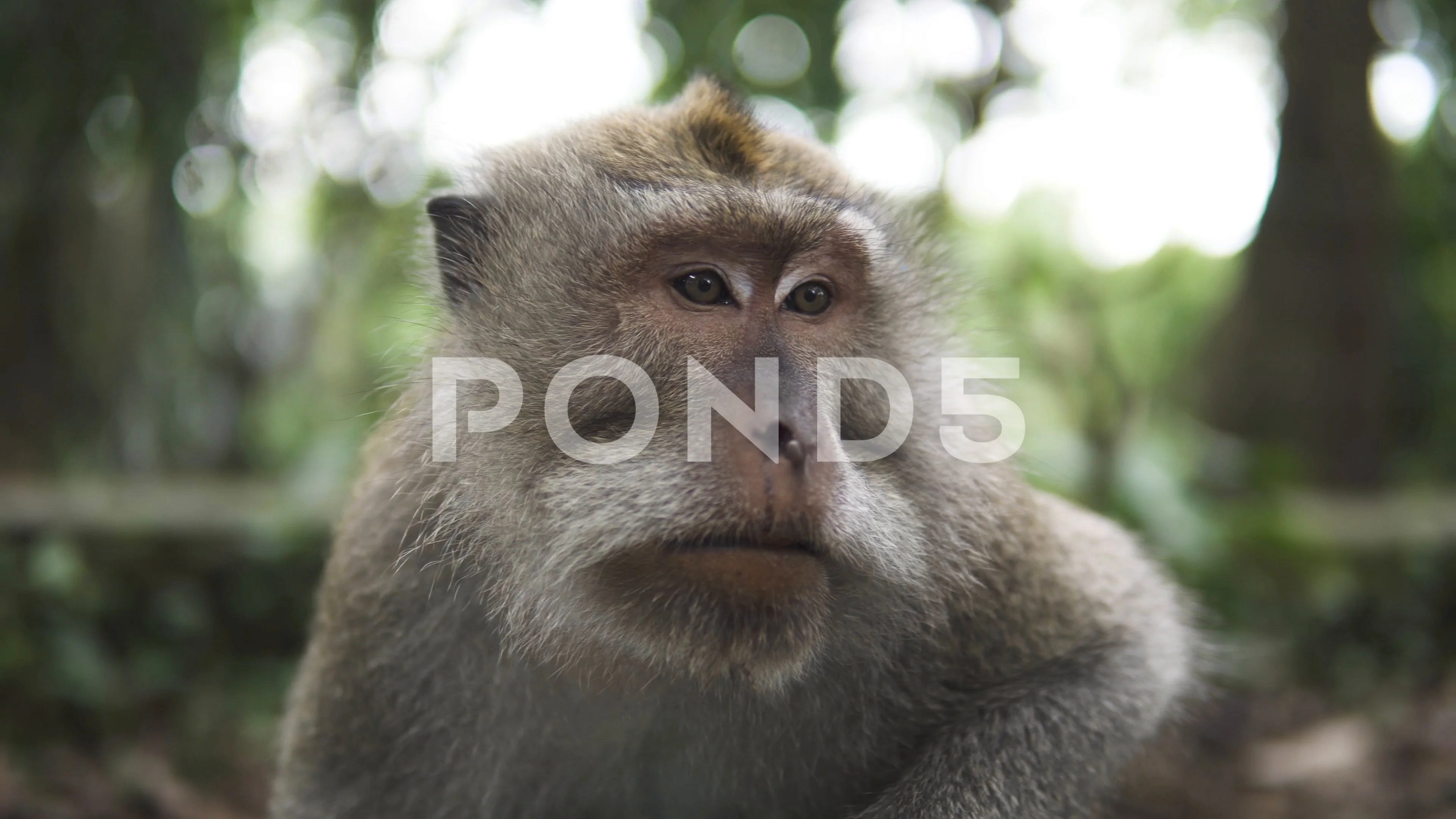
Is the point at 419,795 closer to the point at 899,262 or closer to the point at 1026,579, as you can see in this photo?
the point at 1026,579

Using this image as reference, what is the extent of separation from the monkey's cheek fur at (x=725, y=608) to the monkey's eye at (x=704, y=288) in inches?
21.3

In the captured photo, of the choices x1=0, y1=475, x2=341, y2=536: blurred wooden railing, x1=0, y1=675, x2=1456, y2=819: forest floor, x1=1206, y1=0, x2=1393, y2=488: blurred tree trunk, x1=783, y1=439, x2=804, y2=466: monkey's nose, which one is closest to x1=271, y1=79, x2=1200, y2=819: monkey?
x1=783, y1=439, x2=804, y2=466: monkey's nose

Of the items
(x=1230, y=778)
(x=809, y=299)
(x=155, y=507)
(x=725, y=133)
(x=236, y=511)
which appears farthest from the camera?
(x=236, y=511)

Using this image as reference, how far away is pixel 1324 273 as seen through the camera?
706 centimetres

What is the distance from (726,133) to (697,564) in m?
1.05

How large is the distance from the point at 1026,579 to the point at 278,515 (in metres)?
4.04

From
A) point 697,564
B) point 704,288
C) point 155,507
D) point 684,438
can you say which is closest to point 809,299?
point 704,288

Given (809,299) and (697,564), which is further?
(809,299)

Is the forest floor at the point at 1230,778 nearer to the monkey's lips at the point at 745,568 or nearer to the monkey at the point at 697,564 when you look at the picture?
the monkey at the point at 697,564

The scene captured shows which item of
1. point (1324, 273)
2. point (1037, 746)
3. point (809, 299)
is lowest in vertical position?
point (1037, 746)

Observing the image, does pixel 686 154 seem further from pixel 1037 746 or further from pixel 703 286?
pixel 1037 746

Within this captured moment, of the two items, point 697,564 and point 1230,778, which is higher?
point 697,564

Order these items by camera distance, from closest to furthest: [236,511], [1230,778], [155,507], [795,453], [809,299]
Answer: [795,453], [809,299], [1230,778], [155,507], [236,511]

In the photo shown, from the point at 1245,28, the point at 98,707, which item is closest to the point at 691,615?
the point at 98,707
